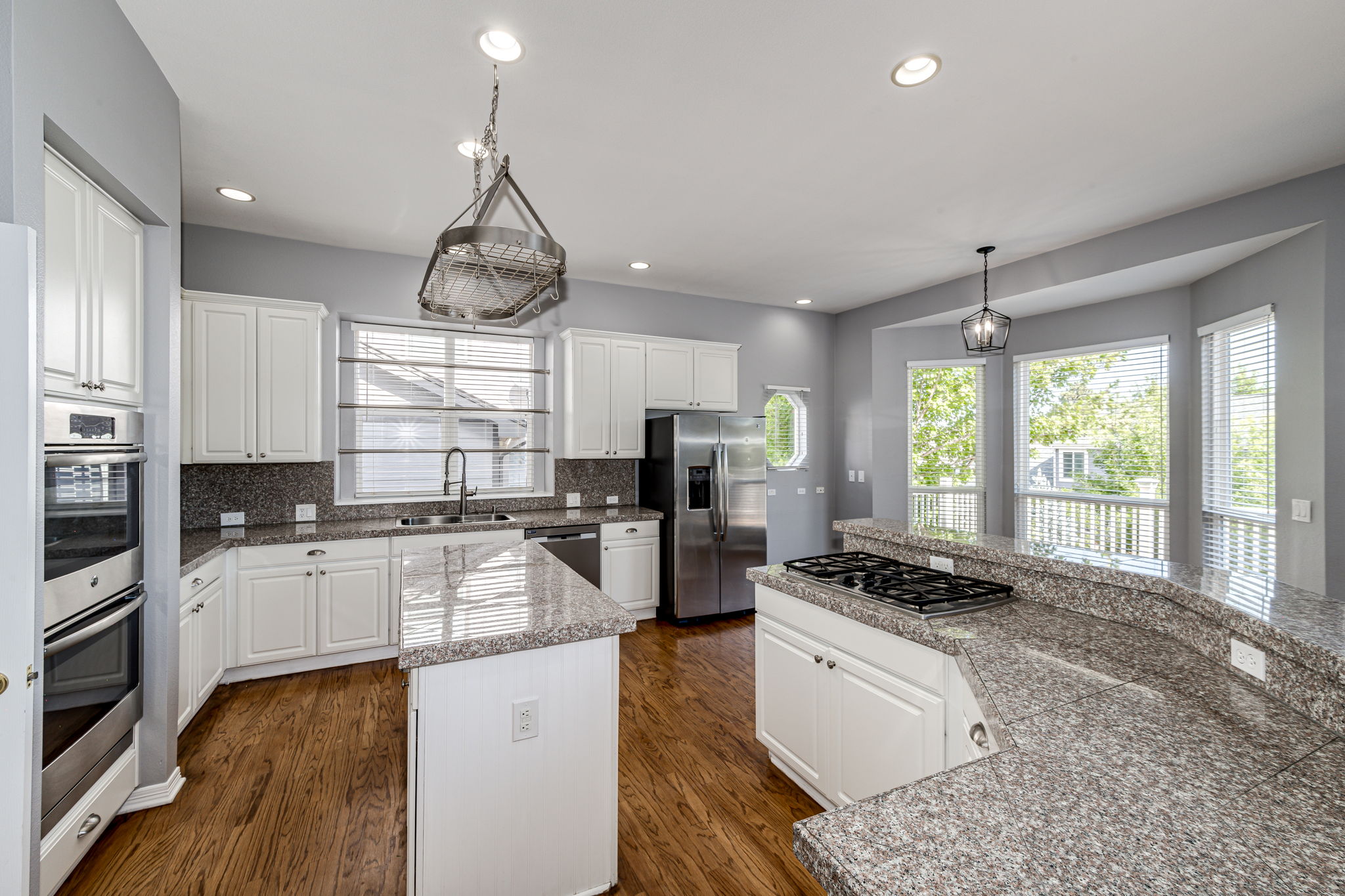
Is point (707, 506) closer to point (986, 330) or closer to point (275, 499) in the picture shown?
point (986, 330)

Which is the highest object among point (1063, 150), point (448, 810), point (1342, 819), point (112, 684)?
point (1063, 150)

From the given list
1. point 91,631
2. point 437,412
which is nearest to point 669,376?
point 437,412

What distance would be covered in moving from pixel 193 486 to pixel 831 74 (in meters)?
4.18

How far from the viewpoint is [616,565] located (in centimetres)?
446

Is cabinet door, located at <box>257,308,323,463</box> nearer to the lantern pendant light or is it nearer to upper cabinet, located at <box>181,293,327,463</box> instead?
upper cabinet, located at <box>181,293,327,463</box>

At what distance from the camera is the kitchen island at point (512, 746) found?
5.08ft

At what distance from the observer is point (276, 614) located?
3.36 meters

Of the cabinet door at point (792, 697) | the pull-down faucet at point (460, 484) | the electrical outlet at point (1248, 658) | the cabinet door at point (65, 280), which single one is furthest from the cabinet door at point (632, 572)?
the electrical outlet at point (1248, 658)

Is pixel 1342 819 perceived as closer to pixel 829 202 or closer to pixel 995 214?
pixel 829 202

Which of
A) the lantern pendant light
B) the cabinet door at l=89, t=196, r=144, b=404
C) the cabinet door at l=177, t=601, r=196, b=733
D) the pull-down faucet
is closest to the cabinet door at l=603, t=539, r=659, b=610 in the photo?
the pull-down faucet

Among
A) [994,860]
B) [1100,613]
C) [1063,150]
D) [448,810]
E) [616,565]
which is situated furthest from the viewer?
[616,565]

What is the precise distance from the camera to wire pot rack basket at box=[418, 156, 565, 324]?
169 cm

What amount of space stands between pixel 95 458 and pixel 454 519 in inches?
103

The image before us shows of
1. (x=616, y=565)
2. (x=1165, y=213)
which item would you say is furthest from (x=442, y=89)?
(x=1165, y=213)
